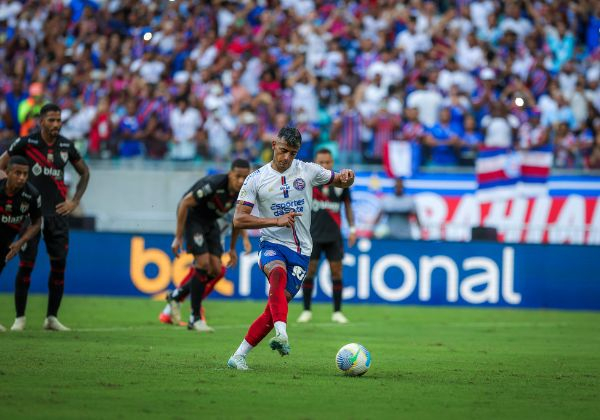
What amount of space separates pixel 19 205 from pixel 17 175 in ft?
1.93

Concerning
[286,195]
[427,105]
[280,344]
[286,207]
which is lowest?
[280,344]

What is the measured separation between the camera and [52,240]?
13.9 meters

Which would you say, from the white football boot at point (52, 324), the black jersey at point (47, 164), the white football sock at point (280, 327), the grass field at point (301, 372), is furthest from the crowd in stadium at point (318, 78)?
the white football sock at point (280, 327)

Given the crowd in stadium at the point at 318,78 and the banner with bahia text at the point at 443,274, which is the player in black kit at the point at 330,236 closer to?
the banner with bahia text at the point at 443,274

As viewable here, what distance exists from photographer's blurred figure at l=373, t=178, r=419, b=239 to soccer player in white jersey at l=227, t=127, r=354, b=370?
37.9 feet

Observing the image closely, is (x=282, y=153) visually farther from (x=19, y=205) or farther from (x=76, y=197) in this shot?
(x=76, y=197)

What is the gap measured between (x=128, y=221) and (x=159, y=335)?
30.4 ft

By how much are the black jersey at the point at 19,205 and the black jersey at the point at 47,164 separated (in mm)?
588

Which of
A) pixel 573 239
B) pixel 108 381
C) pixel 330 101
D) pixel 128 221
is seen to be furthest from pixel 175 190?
pixel 108 381

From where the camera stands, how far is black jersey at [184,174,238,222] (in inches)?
576

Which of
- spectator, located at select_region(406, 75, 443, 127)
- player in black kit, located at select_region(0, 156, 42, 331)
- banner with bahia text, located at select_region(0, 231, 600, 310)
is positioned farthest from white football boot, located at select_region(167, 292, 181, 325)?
spectator, located at select_region(406, 75, 443, 127)

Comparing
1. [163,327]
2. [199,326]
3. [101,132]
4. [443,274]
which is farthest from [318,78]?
[199,326]

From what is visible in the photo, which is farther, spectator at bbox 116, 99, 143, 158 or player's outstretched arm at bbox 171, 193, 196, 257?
spectator at bbox 116, 99, 143, 158

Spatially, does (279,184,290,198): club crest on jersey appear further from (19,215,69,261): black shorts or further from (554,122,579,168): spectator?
(554,122,579,168): spectator
